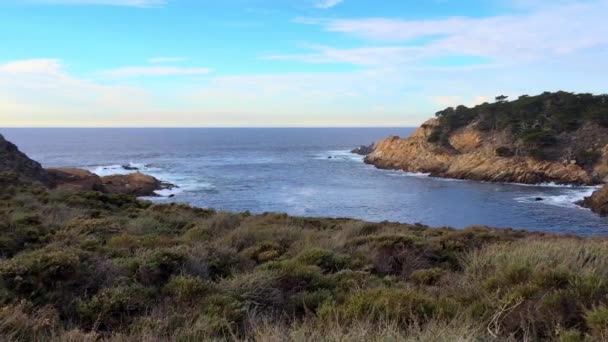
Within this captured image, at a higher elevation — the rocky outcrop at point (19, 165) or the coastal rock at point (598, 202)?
the rocky outcrop at point (19, 165)

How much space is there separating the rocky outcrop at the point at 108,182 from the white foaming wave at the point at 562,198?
39300 mm

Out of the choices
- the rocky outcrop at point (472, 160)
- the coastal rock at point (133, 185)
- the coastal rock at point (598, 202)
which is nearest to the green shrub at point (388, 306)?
the coastal rock at point (598, 202)

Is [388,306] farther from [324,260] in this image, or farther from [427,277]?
[324,260]

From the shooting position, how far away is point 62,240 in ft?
28.5

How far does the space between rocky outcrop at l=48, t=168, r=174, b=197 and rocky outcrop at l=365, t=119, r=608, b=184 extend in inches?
1593

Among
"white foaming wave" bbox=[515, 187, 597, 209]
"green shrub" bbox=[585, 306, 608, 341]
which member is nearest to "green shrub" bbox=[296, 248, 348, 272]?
"green shrub" bbox=[585, 306, 608, 341]

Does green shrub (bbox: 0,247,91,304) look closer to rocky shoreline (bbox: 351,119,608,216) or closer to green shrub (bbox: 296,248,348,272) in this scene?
green shrub (bbox: 296,248,348,272)

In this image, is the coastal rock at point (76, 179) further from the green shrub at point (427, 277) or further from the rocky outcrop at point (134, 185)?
the green shrub at point (427, 277)

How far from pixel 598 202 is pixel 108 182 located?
1905 inches

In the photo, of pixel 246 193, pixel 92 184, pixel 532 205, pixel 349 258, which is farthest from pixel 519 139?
pixel 349 258

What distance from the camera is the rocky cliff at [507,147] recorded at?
197 ft

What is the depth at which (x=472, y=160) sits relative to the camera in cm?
6800

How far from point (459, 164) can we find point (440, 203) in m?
24.4

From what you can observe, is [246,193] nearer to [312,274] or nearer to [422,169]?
[422,169]
